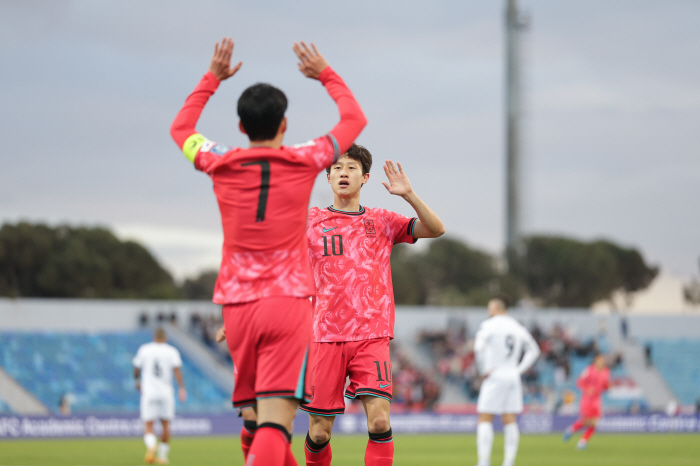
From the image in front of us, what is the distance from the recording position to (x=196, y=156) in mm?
5336

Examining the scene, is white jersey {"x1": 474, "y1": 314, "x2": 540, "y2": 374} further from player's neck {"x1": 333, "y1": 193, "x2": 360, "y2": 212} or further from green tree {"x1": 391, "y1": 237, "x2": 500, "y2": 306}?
green tree {"x1": 391, "y1": 237, "x2": 500, "y2": 306}

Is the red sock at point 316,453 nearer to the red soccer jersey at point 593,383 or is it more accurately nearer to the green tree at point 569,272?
the red soccer jersey at point 593,383

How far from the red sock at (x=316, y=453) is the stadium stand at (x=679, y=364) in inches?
1460

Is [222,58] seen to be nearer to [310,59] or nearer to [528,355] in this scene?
[310,59]

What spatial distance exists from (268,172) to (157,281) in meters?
77.1

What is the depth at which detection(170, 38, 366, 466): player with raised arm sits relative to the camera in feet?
16.7

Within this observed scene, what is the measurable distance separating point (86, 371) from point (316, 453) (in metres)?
30.1

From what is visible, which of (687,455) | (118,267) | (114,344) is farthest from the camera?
(118,267)

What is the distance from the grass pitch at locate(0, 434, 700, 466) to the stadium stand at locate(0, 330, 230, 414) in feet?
33.1

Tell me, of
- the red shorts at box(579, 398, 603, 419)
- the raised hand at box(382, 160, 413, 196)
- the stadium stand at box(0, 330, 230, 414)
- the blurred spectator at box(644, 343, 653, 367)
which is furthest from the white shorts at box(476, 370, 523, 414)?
the blurred spectator at box(644, 343, 653, 367)

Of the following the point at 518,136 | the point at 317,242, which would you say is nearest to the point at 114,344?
the point at 317,242

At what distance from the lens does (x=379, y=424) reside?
6996 mm

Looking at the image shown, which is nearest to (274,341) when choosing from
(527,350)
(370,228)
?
(370,228)

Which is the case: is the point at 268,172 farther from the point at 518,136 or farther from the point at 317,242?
the point at 518,136
